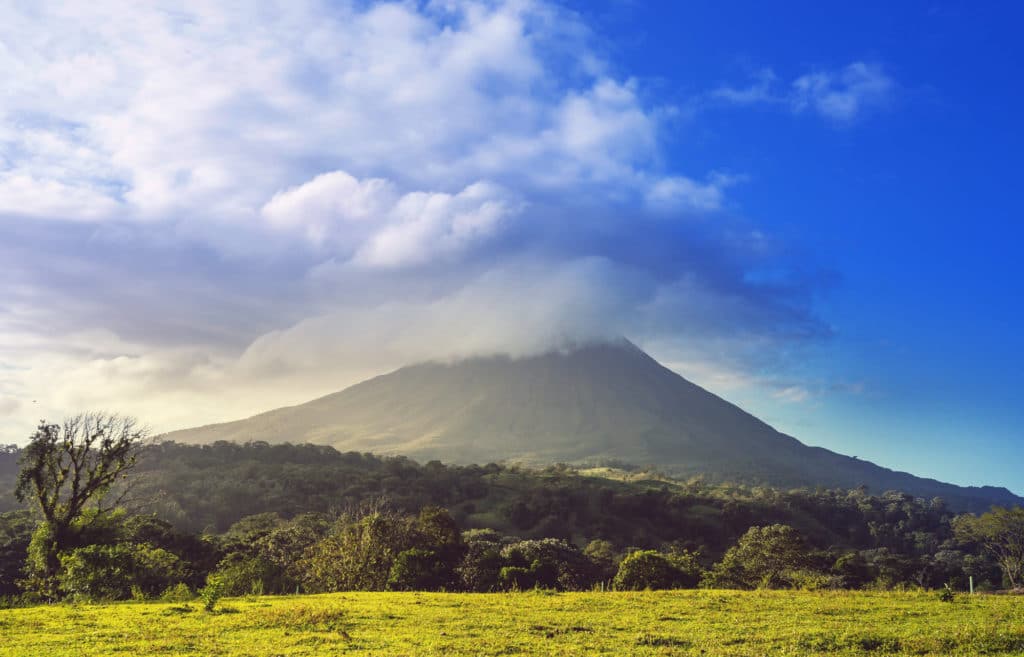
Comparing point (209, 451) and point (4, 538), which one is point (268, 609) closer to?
point (4, 538)

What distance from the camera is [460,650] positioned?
1277 cm

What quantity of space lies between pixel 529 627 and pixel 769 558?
98.8 ft

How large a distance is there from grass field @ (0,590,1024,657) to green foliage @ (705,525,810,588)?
60.8 ft

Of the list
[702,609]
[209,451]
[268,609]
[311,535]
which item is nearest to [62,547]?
[311,535]

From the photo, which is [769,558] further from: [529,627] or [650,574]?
[529,627]

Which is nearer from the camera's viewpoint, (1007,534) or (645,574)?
(645,574)

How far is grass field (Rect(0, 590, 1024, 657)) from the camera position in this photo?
12992 millimetres

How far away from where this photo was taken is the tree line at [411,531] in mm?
27266

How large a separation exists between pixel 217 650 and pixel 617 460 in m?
178

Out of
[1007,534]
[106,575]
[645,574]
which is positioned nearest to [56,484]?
[106,575]

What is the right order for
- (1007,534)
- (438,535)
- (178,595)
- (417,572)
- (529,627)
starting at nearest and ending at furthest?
1. (529,627)
2. (178,595)
3. (417,572)
4. (438,535)
5. (1007,534)

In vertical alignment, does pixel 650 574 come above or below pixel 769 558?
above

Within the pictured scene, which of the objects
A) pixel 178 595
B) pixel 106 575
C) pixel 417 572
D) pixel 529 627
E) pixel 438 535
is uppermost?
pixel 438 535

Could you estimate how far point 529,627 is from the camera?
15297 mm
